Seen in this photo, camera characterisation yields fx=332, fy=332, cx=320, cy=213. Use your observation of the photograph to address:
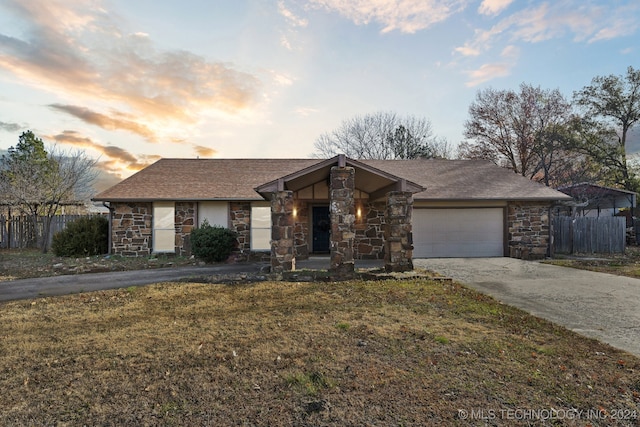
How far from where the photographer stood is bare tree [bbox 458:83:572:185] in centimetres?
2375

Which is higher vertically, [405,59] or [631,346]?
[405,59]

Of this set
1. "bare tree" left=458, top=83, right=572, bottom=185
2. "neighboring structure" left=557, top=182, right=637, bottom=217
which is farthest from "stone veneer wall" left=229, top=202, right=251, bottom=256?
"bare tree" left=458, top=83, right=572, bottom=185

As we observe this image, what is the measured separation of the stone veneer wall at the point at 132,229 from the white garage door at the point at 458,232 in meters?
11.1

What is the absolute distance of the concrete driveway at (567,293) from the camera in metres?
5.06

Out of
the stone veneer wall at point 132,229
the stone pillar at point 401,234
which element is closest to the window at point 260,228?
the stone veneer wall at point 132,229

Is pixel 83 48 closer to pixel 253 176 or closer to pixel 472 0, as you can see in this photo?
pixel 253 176

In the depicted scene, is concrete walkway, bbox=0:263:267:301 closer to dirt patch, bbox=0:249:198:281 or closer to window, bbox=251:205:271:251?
dirt patch, bbox=0:249:198:281

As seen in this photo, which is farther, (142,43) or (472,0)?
(142,43)


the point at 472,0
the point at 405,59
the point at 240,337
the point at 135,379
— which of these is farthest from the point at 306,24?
the point at 135,379

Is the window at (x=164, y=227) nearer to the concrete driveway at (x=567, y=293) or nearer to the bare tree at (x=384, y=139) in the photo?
the concrete driveway at (x=567, y=293)

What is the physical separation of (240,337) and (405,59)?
11.0 m

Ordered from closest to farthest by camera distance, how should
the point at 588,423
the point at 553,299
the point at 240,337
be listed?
the point at 588,423, the point at 240,337, the point at 553,299

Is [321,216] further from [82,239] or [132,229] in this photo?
[82,239]

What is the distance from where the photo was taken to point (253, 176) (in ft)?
50.7
